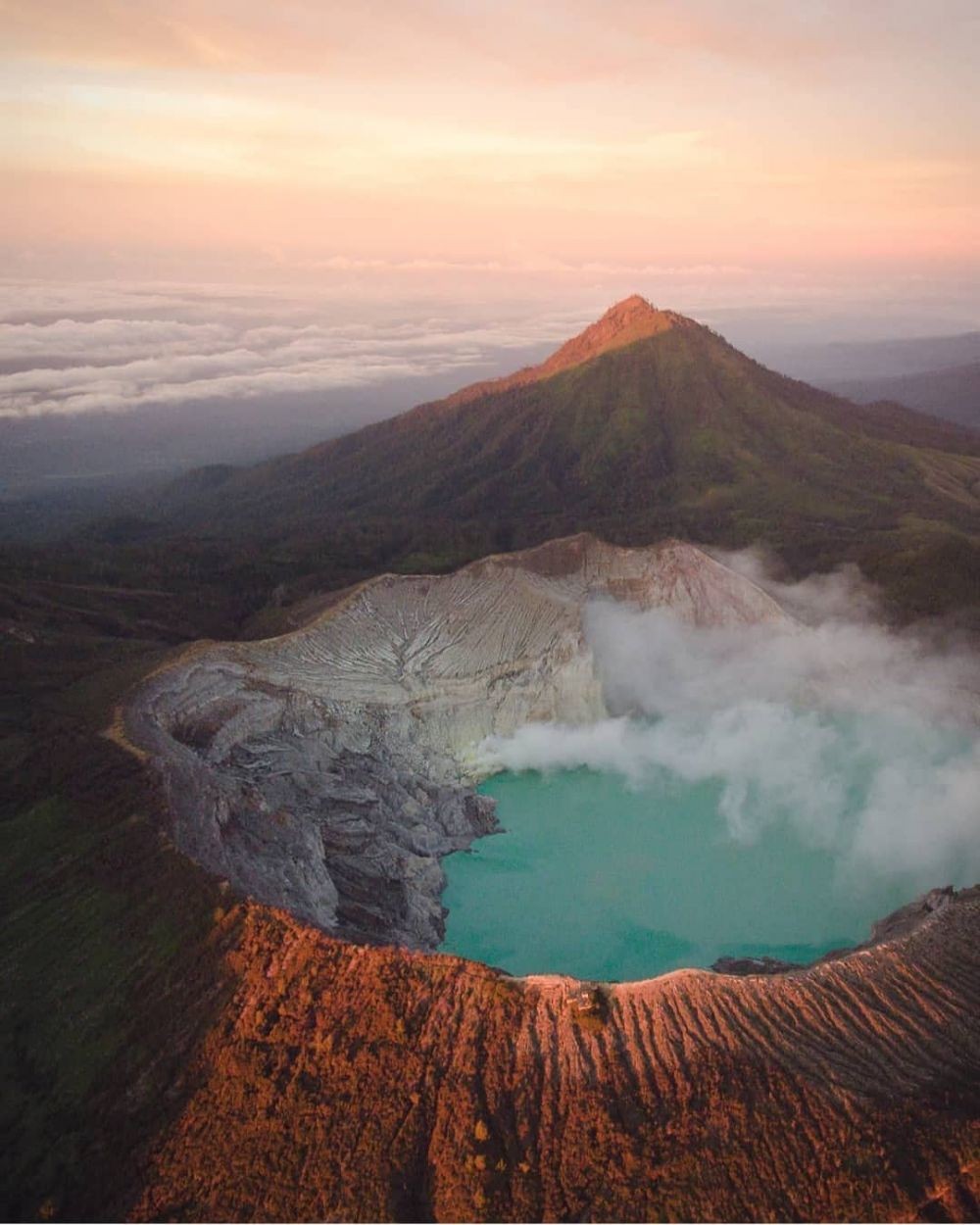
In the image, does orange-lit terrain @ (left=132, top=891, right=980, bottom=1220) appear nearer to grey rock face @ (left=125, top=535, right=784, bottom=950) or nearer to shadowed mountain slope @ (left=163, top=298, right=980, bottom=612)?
grey rock face @ (left=125, top=535, right=784, bottom=950)

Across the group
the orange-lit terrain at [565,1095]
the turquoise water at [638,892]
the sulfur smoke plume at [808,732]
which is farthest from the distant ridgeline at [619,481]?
the orange-lit terrain at [565,1095]

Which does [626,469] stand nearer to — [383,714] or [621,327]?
[621,327]

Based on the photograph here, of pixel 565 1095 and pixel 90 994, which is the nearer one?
pixel 565 1095

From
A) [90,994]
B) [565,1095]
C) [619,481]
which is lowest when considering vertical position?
[619,481]

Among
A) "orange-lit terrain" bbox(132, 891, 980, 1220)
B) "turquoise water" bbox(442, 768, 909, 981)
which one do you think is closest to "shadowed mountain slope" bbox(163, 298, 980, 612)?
"turquoise water" bbox(442, 768, 909, 981)

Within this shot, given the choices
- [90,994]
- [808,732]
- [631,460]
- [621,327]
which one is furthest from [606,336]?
[90,994]

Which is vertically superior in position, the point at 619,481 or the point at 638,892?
the point at 638,892
